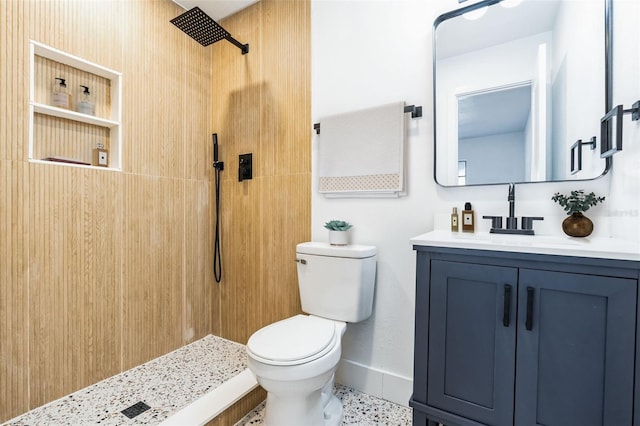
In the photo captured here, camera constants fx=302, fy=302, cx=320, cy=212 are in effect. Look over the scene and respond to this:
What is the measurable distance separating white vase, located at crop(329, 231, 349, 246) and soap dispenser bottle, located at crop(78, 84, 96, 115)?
157 cm

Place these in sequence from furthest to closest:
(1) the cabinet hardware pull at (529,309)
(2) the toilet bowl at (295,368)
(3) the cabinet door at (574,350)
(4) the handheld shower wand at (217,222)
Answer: (4) the handheld shower wand at (217,222) < (2) the toilet bowl at (295,368) < (1) the cabinet hardware pull at (529,309) < (3) the cabinet door at (574,350)

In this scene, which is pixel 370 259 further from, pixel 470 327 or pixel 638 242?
pixel 638 242

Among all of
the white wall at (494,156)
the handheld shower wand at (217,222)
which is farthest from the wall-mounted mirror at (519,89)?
the handheld shower wand at (217,222)

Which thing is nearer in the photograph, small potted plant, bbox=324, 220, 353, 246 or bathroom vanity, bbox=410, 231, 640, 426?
bathroom vanity, bbox=410, 231, 640, 426

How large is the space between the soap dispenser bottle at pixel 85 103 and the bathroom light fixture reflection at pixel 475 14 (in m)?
2.09

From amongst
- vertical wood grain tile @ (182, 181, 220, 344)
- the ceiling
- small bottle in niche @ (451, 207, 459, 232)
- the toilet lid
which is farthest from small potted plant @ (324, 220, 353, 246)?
the ceiling

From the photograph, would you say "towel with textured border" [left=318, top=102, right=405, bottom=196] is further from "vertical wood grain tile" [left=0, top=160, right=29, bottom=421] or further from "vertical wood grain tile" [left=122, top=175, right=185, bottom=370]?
"vertical wood grain tile" [left=0, top=160, right=29, bottom=421]

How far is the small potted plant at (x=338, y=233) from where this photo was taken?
171 centimetres

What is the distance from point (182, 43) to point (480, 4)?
76.9 inches

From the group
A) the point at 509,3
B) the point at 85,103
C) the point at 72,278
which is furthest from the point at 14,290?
the point at 509,3

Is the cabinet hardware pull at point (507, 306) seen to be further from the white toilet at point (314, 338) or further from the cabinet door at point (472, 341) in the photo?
the white toilet at point (314, 338)

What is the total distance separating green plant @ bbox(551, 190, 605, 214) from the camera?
1179mm

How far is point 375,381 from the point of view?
1704 mm

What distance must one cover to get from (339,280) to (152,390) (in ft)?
3.99
